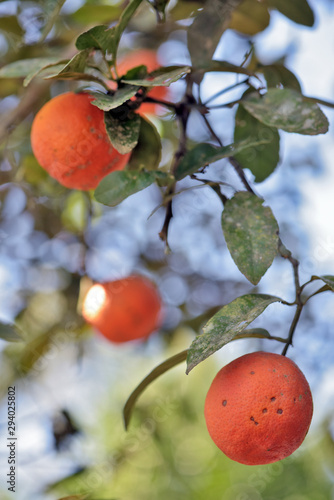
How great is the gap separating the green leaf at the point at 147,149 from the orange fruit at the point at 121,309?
54cm

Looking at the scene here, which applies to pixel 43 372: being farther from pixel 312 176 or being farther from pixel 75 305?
pixel 312 176

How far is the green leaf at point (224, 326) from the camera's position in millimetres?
608

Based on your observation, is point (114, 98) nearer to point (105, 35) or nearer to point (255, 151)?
point (105, 35)

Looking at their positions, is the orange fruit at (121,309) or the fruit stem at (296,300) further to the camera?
the orange fruit at (121,309)

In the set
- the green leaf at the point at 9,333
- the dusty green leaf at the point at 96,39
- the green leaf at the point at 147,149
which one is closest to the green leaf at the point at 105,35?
the dusty green leaf at the point at 96,39

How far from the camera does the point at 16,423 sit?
1.53 m

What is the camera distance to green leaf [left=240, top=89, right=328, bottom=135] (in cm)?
77

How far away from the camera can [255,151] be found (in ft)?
3.31

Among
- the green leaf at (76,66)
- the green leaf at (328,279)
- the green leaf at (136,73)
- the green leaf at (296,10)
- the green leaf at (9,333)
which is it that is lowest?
the green leaf at (9,333)

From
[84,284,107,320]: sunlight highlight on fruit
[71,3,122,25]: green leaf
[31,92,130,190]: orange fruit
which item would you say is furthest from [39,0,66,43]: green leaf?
[84,284,107,320]: sunlight highlight on fruit

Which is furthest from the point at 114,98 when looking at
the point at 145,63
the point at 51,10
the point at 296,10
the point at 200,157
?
the point at 145,63

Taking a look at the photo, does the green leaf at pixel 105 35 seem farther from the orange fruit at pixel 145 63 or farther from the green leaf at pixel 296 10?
the orange fruit at pixel 145 63

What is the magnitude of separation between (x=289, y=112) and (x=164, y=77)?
0.19 m

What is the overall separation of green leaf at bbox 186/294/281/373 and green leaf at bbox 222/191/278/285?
0.03 meters
